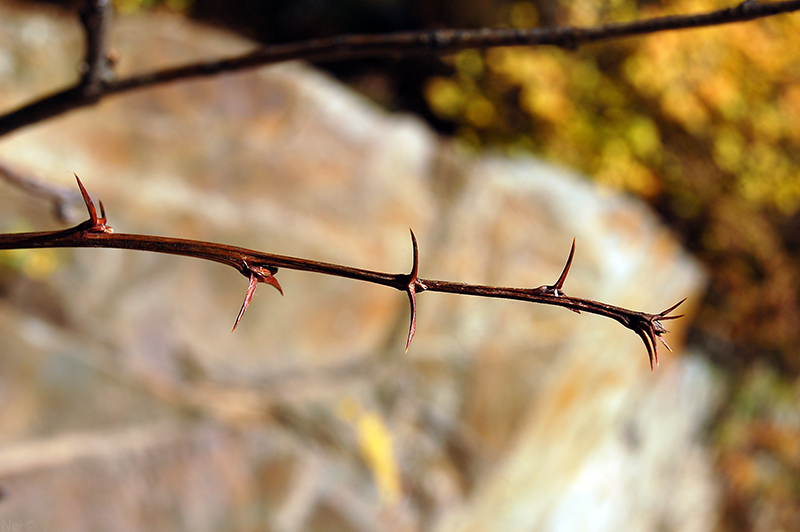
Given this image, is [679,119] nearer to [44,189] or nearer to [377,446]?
[377,446]

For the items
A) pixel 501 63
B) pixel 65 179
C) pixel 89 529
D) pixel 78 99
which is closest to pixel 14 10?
pixel 65 179

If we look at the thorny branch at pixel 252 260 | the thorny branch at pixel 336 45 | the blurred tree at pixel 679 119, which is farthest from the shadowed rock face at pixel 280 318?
the thorny branch at pixel 252 260

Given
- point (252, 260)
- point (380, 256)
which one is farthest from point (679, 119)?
point (252, 260)

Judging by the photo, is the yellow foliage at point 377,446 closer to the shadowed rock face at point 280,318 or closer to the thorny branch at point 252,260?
the shadowed rock face at point 280,318

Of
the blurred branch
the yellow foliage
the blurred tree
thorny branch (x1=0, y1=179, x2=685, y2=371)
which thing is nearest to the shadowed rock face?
the yellow foliage

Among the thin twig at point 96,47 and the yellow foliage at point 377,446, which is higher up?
the yellow foliage at point 377,446
